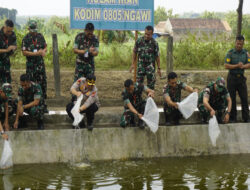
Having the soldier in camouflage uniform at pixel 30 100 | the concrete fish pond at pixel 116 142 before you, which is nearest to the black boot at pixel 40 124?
the soldier in camouflage uniform at pixel 30 100

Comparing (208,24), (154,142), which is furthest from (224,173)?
(208,24)

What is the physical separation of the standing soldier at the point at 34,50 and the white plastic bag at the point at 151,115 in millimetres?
2236

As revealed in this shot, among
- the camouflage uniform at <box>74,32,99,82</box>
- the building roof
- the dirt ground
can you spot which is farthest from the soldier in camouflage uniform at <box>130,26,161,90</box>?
the building roof

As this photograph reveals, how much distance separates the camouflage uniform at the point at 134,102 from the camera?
25.0ft

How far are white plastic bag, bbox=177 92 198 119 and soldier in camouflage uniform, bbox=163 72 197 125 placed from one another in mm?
90

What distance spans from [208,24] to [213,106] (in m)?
56.8

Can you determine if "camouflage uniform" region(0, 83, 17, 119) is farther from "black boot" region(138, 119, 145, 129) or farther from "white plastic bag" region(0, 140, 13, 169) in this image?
"black boot" region(138, 119, 145, 129)

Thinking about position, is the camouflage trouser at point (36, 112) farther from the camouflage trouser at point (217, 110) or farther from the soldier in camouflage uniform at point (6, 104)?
the camouflage trouser at point (217, 110)

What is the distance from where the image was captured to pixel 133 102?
776 centimetres

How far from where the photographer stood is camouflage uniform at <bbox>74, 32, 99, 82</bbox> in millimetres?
8453

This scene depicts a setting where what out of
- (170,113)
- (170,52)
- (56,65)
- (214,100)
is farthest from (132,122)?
(170,52)

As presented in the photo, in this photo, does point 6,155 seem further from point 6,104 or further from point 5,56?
point 5,56

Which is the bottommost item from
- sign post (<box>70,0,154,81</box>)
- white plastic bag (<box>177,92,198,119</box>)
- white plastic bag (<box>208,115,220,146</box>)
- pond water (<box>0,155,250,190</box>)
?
pond water (<box>0,155,250,190</box>)

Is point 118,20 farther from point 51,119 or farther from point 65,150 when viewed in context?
point 65,150
